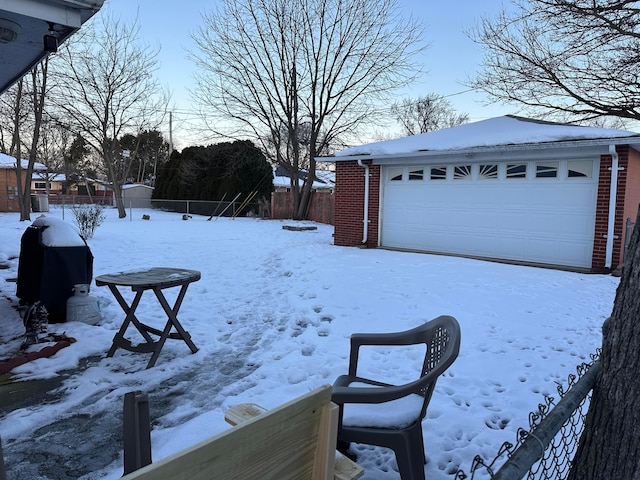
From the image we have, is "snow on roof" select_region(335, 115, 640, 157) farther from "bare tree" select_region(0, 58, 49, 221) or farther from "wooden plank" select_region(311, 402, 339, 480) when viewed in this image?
"bare tree" select_region(0, 58, 49, 221)

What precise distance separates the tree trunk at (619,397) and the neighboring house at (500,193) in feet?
26.9

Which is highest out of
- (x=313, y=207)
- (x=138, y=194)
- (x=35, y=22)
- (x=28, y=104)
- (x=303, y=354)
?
(x=28, y=104)

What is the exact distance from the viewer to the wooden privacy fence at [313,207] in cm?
2169

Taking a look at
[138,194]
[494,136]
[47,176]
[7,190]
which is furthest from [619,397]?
[138,194]

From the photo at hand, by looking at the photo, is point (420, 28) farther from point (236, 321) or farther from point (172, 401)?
point (172, 401)

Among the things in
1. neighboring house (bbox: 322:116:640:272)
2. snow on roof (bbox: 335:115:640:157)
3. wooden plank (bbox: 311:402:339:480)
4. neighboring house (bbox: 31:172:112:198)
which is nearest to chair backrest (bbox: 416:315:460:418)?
wooden plank (bbox: 311:402:339:480)

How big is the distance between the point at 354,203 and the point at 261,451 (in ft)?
36.5

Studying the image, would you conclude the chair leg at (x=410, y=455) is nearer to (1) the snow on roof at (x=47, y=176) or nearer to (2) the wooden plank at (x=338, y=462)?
(2) the wooden plank at (x=338, y=462)

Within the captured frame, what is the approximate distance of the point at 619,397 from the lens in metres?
1.50

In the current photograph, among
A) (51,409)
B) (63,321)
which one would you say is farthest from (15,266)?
(51,409)

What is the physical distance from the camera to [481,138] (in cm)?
1014

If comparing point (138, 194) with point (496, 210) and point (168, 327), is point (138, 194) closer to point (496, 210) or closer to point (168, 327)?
point (496, 210)

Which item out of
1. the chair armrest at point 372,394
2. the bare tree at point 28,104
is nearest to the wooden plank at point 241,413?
the chair armrest at point 372,394

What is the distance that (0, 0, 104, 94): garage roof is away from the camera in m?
2.54
